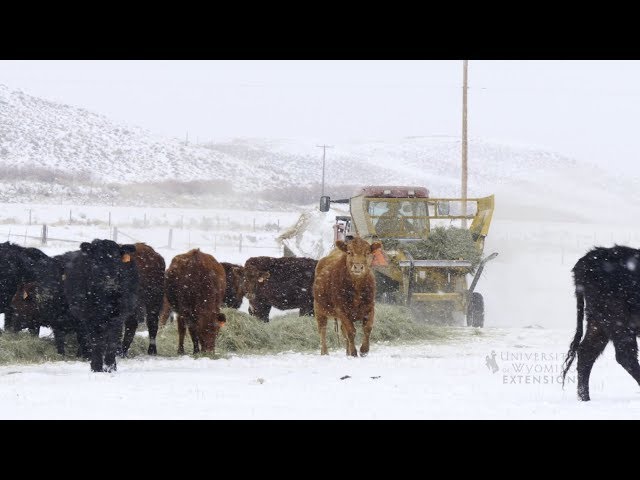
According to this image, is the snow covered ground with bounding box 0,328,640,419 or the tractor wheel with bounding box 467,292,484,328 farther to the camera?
the tractor wheel with bounding box 467,292,484,328

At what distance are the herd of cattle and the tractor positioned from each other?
3.87 meters

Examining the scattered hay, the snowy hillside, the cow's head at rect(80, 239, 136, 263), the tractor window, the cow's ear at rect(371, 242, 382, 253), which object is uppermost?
the snowy hillside

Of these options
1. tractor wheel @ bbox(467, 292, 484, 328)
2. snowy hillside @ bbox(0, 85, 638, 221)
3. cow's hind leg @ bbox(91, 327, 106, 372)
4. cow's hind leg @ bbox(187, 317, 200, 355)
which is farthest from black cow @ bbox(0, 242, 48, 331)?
snowy hillside @ bbox(0, 85, 638, 221)

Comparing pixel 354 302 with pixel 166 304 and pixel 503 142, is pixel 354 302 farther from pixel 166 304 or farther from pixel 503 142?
pixel 503 142

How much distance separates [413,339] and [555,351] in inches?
94.2

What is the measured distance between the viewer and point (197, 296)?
12289 millimetres

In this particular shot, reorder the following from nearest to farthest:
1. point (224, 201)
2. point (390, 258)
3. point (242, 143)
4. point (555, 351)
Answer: point (555, 351), point (390, 258), point (224, 201), point (242, 143)

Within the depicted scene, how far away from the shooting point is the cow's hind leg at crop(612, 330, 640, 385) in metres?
8.28

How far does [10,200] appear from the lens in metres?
63.1

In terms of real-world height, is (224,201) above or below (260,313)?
above

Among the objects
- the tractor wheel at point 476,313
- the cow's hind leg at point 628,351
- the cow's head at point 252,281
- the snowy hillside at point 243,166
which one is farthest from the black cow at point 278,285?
the snowy hillside at point 243,166

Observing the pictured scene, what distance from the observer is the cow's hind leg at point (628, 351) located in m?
8.28

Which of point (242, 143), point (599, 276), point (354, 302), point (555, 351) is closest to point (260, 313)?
point (354, 302)

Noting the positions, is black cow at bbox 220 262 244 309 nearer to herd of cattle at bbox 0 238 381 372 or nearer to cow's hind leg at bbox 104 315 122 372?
herd of cattle at bbox 0 238 381 372
